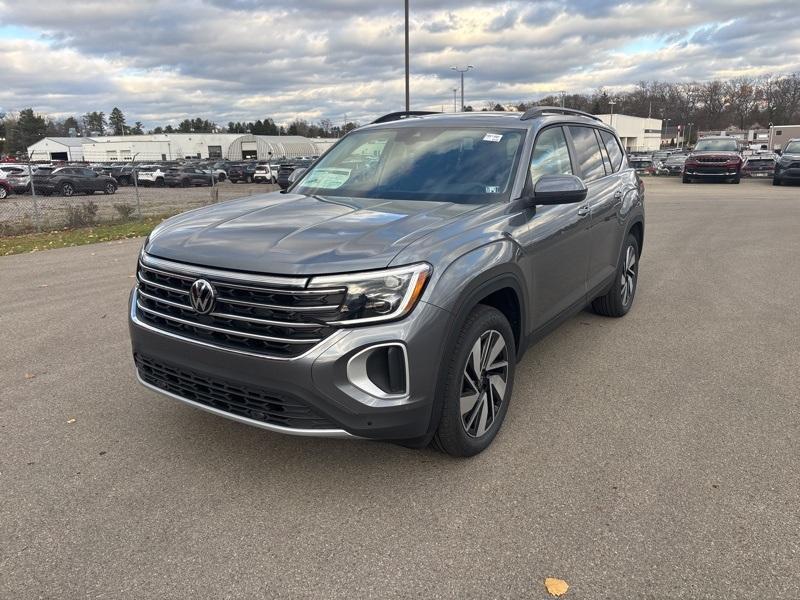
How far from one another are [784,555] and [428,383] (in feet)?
5.38

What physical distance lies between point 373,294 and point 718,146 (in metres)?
29.9

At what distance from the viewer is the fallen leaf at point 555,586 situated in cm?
237

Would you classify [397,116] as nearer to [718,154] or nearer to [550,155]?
[550,155]

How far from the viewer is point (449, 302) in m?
2.84

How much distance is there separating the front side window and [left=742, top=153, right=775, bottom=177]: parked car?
30888mm

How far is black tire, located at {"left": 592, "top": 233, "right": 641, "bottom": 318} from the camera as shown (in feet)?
18.6

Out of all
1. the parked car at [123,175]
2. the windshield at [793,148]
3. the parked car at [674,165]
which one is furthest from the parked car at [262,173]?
the windshield at [793,148]

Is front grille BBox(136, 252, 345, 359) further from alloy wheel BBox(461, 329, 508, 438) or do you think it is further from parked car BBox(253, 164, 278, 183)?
parked car BBox(253, 164, 278, 183)

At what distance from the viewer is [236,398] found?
9.38ft

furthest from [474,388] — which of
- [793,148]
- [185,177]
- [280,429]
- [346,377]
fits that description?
[185,177]

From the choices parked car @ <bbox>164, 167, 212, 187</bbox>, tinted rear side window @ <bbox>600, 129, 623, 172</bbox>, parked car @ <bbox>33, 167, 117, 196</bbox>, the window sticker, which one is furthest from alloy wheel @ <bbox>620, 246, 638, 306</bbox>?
parked car @ <bbox>164, 167, 212, 187</bbox>

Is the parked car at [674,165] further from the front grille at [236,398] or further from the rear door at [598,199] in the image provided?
the front grille at [236,398]

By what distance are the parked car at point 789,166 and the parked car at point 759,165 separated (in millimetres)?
5071

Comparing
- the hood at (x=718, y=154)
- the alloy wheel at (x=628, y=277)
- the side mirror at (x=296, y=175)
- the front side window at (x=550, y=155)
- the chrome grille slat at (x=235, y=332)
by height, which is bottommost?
the alloy wheel at (x=628, y=277)
